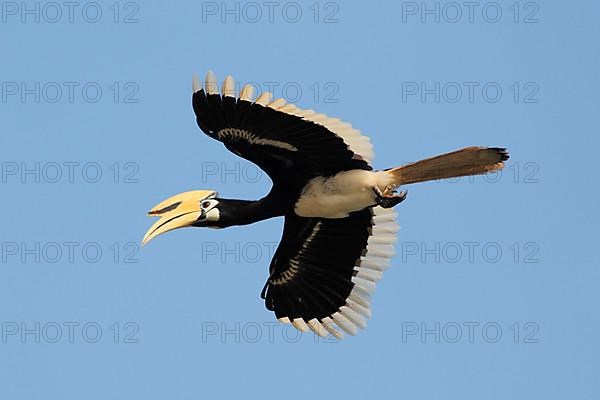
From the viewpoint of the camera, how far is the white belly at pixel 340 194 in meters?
8.51

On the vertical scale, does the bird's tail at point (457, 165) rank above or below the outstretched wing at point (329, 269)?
above

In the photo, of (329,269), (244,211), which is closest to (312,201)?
(244,211)

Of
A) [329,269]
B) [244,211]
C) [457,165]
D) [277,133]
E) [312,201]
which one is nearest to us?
[457,165]

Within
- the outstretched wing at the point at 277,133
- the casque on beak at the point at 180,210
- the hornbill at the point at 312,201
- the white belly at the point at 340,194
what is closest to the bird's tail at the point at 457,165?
the hornbill at the point at 312,201

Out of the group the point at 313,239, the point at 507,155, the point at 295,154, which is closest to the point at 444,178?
the point at 507,155

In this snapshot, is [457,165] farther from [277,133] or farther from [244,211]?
[244,211]

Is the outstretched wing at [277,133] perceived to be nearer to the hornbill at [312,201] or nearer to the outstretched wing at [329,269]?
the hornbill at [312,201]

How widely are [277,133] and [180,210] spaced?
1.18 m

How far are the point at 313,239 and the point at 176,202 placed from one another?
117cm

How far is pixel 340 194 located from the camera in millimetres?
8688

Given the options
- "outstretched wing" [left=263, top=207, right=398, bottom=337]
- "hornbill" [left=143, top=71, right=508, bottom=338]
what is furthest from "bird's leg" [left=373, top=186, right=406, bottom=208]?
"outstretched wing" [left=263, top=207, right=398, bottom=337]

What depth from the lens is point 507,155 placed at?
314 inches

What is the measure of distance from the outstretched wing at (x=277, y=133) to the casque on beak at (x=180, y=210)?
64cm

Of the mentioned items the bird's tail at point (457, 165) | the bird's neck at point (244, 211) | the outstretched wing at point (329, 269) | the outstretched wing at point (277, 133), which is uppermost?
the outstretched wing at point (277, 133)
